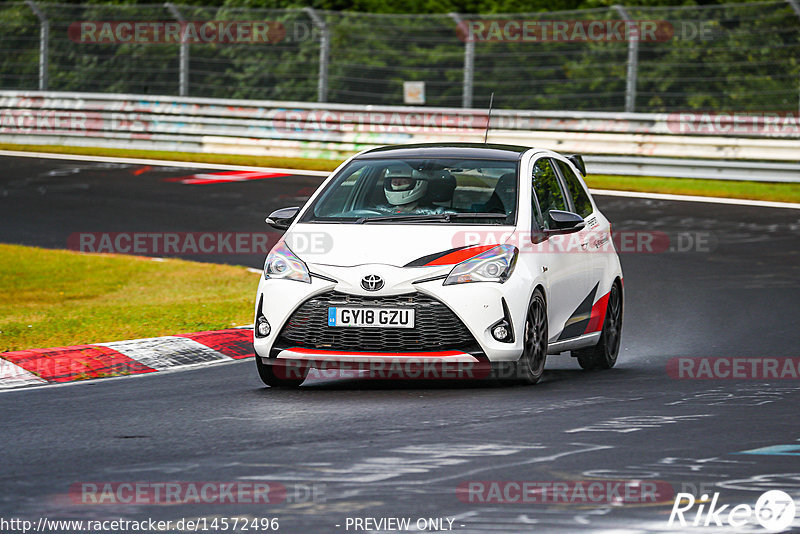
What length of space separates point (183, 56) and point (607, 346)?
18.9 metres

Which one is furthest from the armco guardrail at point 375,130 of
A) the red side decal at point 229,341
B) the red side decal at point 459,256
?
the red side decal at point 459,256

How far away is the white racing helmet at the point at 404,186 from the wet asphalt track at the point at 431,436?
4.06 feet

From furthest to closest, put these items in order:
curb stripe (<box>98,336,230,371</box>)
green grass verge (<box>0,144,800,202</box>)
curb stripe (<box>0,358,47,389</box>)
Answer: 1. green grass verge (<box>0,144,800,202</box>)
2. curb stripe (<box>98,336,230,371</box>)
3. curb stripe (<box>0,358,47,389</box>)

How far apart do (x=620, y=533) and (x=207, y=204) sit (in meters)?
16.3

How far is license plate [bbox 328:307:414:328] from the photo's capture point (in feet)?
27.8

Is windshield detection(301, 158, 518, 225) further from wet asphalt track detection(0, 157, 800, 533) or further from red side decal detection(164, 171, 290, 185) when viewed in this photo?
red side decal detection(164, 171, 290, 185)

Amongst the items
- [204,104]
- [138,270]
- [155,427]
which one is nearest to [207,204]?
[138,270]

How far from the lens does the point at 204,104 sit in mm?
27641

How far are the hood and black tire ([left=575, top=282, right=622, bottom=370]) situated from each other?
5.63ft

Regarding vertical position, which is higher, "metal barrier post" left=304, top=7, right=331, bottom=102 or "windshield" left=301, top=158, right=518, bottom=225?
"metal barrier post" left=304, top=7, right=331, bottom=102

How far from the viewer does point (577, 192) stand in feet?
35.1

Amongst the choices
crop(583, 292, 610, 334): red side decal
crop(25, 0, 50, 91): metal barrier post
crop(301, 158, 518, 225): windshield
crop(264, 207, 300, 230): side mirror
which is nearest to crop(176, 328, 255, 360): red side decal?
crop(264, 207, 300, 230): side mirror

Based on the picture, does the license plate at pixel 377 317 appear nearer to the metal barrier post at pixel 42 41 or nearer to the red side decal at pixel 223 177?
the red side decal at pixel 223 177

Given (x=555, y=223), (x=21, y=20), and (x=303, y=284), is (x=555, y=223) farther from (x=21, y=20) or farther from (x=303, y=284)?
(x=21, y=20)
